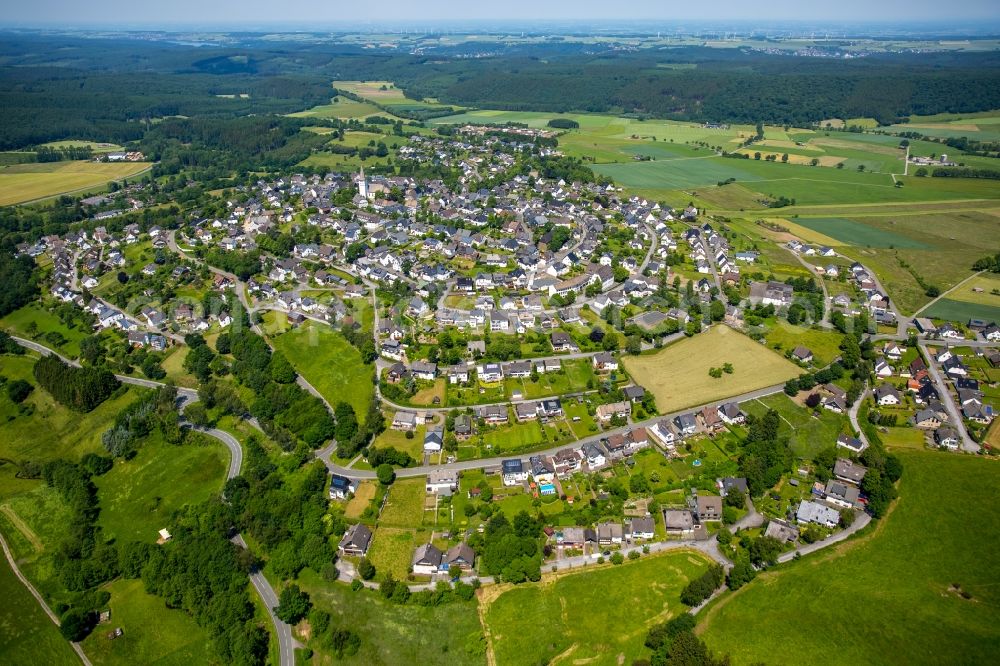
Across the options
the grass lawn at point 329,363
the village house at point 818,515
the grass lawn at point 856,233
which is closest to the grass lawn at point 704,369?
the village house at point 818,515

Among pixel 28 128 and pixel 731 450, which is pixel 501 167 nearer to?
pixel 731 450

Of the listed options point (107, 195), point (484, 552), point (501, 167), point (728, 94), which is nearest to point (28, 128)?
point (107, 195)

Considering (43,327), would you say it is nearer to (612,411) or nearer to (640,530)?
(612,411)

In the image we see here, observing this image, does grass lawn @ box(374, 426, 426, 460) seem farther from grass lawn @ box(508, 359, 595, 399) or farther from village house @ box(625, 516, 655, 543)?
village house @ box(625, 516, 655, 543)

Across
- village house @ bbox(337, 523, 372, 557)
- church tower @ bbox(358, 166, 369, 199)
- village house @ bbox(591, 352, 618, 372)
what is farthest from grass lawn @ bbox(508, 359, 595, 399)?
church tower @ bbox(358, 166, 369, 199)

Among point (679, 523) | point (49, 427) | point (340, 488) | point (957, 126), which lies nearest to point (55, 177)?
point (49, 427)

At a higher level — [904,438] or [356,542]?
[904,438]
